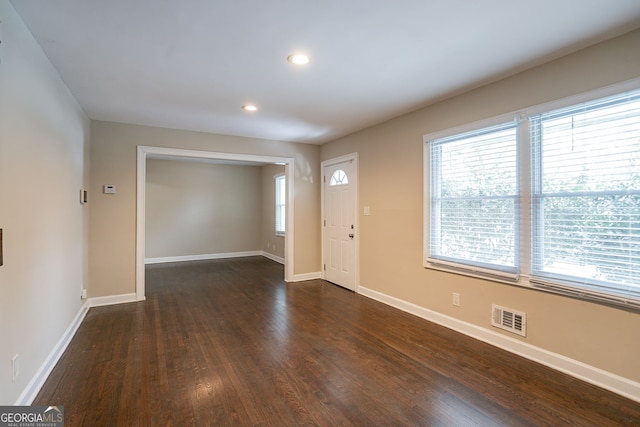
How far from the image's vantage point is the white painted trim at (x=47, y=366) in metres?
2.02

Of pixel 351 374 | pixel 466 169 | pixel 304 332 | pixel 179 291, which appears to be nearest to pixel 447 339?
pixel 351 374

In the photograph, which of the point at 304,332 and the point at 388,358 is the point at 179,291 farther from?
the point at 388,358

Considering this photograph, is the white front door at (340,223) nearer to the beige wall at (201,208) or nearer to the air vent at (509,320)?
the air vent at (509,320)

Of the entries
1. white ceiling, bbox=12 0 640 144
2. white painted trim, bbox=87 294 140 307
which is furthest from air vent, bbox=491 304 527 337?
white painted trim, bbox=87 294 140 307

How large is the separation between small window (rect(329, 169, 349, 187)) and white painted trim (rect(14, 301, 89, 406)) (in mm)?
3880

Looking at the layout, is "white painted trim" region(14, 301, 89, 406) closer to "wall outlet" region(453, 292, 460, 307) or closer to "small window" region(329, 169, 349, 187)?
"wall outlet" region(453, 292, 460, 307)

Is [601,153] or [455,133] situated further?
[455,133]

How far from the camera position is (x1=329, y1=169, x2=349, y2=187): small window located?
509 cm

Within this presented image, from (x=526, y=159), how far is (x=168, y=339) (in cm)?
374

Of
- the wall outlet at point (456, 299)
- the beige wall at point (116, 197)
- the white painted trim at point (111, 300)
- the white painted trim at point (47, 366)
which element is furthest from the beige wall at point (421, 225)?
the white painted trim at point (47, 366)

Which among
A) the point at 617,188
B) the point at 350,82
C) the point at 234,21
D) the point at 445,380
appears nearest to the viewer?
the point at 234,21

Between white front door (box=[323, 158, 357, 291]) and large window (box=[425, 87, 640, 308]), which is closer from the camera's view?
large window (box=[425, 87, 640, 308])

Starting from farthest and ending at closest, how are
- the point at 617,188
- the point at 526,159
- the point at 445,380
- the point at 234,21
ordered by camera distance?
the point at 526,159 < the point at 445,380 < the point at 617,188 < the point at 234,21

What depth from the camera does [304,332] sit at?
326 centimetres
